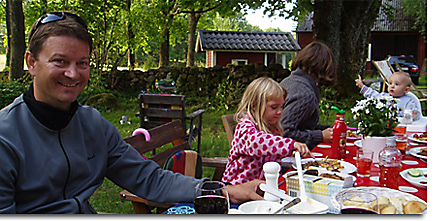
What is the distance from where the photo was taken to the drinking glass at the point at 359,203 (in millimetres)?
804

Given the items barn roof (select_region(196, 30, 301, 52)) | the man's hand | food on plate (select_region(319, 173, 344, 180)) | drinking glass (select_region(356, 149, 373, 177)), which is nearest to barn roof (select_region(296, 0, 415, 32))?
barn roof (select_region(196, 30, 301, 52))

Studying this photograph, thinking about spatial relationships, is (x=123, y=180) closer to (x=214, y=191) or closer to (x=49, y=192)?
(x=49, y=192)

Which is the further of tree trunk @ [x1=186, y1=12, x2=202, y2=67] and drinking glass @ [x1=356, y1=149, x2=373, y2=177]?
tree trunk @ [x1=186, y1=12, x2=202, y2=67]

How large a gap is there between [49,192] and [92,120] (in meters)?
0.25

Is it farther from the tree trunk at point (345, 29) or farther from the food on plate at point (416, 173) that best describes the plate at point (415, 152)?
the tree trunk at point (345, 29)

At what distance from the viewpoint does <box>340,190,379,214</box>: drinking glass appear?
2.64 ft

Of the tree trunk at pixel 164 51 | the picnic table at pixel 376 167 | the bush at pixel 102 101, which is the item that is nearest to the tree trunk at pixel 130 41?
the tree trunk at pixel 164 51

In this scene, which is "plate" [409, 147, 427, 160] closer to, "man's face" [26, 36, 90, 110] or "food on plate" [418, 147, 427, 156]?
"food on plate" [418, 147, 427, 156]

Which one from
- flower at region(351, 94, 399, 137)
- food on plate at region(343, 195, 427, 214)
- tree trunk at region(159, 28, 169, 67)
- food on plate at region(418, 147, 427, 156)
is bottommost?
food on plate at region(418, 147, 427, 156)

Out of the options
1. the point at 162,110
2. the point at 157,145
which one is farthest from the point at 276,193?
the point at 162,110

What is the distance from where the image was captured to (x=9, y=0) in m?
1.97

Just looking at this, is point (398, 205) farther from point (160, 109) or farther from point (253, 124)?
point (160, 109)

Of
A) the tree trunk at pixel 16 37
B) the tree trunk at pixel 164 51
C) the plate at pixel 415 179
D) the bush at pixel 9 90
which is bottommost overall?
the plate at pixel 415 179

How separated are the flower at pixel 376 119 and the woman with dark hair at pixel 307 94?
48cm
